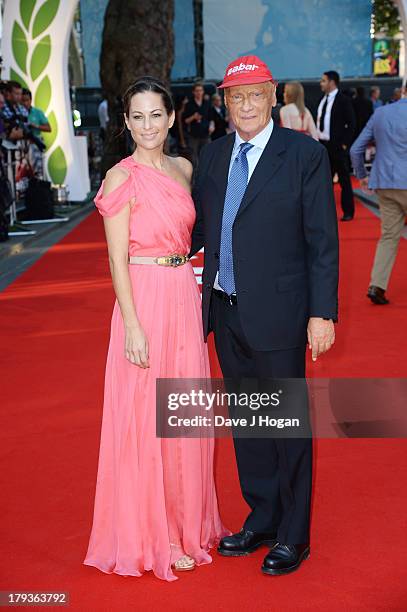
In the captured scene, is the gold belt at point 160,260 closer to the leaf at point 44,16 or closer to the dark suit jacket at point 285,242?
the dark suit jacket at point 285,242

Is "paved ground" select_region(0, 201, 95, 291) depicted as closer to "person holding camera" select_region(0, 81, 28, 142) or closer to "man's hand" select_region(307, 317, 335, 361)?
"person holding camera" select_region(0, 81, 28, 142)

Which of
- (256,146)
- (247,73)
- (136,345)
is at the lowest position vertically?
(136,345)

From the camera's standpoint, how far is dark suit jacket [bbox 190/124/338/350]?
3584 mm

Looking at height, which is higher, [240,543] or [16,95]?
[16,95]

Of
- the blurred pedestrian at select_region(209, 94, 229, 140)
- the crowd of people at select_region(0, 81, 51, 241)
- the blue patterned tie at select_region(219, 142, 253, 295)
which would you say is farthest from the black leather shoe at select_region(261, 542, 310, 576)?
the blurred pedestrian at select_region(209, 94, 229, 140)

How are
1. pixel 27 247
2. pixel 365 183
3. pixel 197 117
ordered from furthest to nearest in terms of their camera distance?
pixel 197 117
pixel 27 247
pixel 365 183

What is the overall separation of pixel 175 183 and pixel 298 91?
11.9m

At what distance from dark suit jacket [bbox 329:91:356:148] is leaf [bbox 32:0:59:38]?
5880mm

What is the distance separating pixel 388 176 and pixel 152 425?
18.1 ft

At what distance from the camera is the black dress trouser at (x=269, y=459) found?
3781 mm

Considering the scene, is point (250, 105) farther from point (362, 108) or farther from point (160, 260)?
point (362, 108)

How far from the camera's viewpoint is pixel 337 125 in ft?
49.3

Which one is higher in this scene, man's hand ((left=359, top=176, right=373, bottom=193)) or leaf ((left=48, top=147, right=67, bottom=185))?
man's hand ((left=359, top=176, right=373, bottom=193))

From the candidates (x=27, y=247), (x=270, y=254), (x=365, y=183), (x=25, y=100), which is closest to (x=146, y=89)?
(x=270, y=254)
